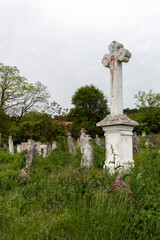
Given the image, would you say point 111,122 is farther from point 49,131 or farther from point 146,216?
point 49,131

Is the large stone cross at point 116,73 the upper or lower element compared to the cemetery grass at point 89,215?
upper

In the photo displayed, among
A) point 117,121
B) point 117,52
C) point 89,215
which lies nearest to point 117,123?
point 117,121

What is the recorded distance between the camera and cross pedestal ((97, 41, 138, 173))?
5316 millimetres

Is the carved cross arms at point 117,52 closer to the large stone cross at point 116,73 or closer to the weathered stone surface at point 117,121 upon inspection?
the large stone cross at point 116,73

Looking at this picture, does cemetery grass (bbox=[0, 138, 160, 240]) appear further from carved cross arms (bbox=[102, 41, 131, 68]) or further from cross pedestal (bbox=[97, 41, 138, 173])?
carved cross arms (bbox=[102, 41, 131, 68])

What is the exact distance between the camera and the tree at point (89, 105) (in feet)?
95.8

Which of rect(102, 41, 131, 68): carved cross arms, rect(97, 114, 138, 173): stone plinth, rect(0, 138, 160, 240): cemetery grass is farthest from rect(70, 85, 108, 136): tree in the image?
rect(0, 138, 160, 240): cemetery grass

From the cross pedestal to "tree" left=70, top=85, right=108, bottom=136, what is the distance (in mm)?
22571

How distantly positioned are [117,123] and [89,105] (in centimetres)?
2474

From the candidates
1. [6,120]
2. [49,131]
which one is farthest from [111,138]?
[6,120]

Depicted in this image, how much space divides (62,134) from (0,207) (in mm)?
15124

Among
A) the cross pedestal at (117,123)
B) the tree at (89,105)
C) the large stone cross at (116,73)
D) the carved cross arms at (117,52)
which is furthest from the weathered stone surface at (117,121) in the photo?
the tree at (89,105)

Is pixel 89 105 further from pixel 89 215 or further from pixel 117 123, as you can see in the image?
pixel 89 215

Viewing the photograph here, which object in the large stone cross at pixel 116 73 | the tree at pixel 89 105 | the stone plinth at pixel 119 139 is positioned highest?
the tree at pixel 89 105
